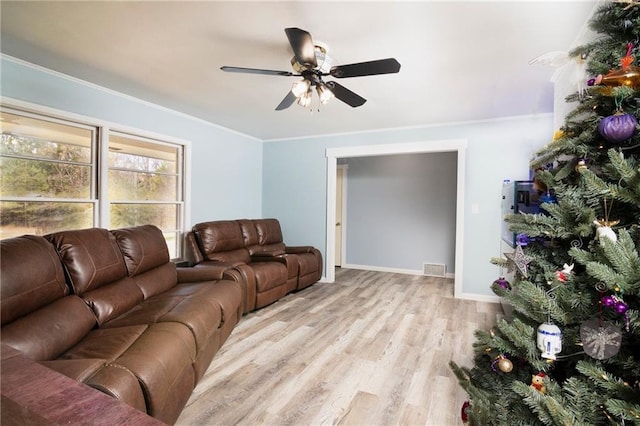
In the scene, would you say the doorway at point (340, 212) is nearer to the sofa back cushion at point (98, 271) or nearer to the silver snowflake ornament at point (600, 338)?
the sofa back cushion at point (98, 271)

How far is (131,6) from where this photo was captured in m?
1.69

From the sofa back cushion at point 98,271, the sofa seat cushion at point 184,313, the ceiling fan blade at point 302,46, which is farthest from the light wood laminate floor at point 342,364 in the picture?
the ceiling fan blade at point 302,46

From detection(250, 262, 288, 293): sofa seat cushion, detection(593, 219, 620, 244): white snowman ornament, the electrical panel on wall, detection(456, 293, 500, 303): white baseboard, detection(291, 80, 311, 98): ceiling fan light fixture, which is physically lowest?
detection(456, 293, 500, 303): white baseboard

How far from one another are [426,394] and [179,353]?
1.63 meters

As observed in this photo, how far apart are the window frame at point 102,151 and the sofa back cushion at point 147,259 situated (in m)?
0.63

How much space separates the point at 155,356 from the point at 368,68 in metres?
2.05

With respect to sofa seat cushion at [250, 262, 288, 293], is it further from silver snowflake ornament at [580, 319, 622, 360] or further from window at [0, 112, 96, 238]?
silver snowflake ornament at [580, 319, 622, 360]

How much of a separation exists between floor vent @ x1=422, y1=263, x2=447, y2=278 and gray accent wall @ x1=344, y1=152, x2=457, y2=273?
0.07 metres

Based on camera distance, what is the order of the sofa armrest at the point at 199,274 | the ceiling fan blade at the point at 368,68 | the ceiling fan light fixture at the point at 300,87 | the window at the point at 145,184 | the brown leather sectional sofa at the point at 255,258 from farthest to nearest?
the brown leather sectional sofa at the point at 255,258 < the window at the point at 145,184 < the sofa armrest at the point at 199,274 < the ceiling fan light fixture at the point at 300,87 < the ceiling fan blade at the point at 368,68

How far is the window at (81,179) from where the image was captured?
95.5 inches

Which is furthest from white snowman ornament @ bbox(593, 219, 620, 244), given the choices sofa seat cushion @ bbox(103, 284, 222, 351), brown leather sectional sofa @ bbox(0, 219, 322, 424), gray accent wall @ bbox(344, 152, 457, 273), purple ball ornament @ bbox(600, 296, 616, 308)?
gray accent wall @ bbox(344, 152, 457, 273)

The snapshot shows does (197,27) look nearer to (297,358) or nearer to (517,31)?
(517,31)

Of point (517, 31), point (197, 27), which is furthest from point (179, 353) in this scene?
point (517, 31)

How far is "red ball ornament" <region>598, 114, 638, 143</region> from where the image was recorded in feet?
3.11
